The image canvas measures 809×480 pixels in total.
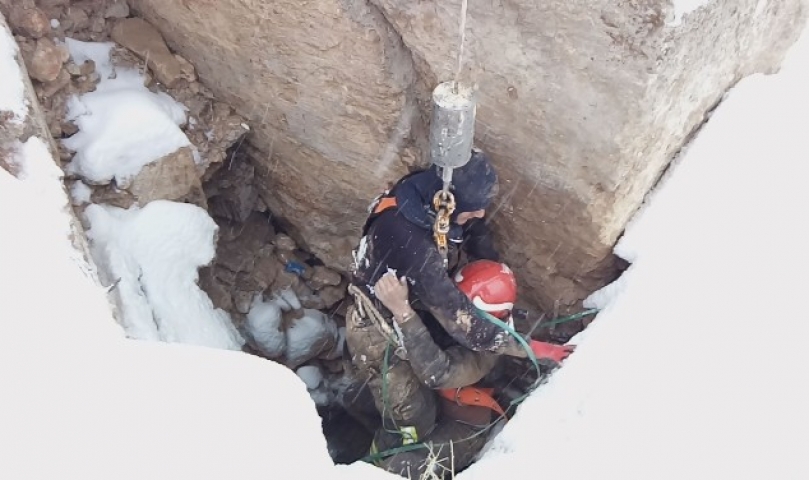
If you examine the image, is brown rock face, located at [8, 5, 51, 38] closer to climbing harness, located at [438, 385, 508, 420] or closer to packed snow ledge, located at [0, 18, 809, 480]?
packed snow ledge, located at [0, 18, 809, 480]

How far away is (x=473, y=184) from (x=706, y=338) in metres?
1.19

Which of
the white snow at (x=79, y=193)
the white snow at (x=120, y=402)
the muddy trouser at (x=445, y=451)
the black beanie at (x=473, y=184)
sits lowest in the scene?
the muddy trouser at (x=445, y=451)

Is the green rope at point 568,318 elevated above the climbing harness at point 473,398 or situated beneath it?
elevated above

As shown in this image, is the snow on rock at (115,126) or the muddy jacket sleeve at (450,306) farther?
the snow on rock at (115,126)

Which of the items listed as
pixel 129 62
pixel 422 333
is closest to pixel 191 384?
pixel 422 333

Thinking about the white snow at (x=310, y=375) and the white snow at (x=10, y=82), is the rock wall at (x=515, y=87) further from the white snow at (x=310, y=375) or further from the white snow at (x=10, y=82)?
the white snow at (x=310, y=375)

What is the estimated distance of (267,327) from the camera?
4965 mm

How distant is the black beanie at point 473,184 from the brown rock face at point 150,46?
6.24 feet

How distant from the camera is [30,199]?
278 cm

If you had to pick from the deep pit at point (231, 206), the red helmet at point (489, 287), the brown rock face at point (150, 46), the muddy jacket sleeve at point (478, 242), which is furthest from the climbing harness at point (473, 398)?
the brown rock face at point (150, 46)

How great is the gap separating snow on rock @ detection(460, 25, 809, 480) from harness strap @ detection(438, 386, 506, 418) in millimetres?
777

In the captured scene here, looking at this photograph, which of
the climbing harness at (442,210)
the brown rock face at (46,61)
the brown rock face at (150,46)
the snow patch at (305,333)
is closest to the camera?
the climbing harness at (442,210)

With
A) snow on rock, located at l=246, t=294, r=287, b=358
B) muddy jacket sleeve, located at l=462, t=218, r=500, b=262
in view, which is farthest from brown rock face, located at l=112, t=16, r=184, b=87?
muddy jacket sleeve, located at l=462, t=218, r=500, b=262

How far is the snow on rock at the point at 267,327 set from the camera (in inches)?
195
